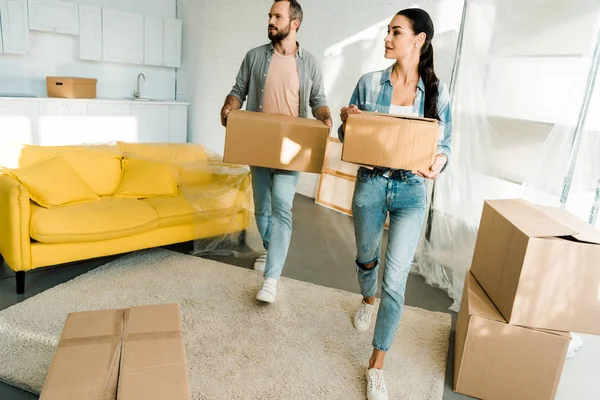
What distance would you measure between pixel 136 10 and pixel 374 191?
520cm

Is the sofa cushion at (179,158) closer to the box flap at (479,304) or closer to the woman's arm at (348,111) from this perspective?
the woman's arm at (348,111)

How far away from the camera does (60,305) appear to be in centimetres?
209

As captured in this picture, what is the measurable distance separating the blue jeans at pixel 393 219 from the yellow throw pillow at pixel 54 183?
5.45 ft

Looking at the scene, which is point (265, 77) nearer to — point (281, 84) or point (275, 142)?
point (281, 84)

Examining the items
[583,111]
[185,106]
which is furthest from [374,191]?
[185,106]

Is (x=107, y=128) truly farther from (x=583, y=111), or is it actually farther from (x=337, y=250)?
(x=583, y=111)

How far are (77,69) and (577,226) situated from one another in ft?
17.7

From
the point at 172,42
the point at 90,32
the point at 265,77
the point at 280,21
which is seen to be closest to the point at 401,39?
the point at 280,21

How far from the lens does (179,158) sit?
3025mm

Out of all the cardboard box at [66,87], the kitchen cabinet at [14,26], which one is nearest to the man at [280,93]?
the cardboard box at [66,87]

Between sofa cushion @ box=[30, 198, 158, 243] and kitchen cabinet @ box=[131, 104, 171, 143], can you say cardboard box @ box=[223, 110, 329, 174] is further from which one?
kitchen cabinet @ box=[131, 104, 171, 143]

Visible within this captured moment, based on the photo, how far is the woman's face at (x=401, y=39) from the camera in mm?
1523

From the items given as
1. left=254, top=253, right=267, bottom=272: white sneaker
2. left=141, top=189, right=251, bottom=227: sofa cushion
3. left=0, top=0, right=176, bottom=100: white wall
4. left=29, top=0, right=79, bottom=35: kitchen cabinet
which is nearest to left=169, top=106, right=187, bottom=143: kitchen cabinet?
left=0, top=0, right=176, bottom=100: white wall

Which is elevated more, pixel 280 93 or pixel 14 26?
pixel 14 26
